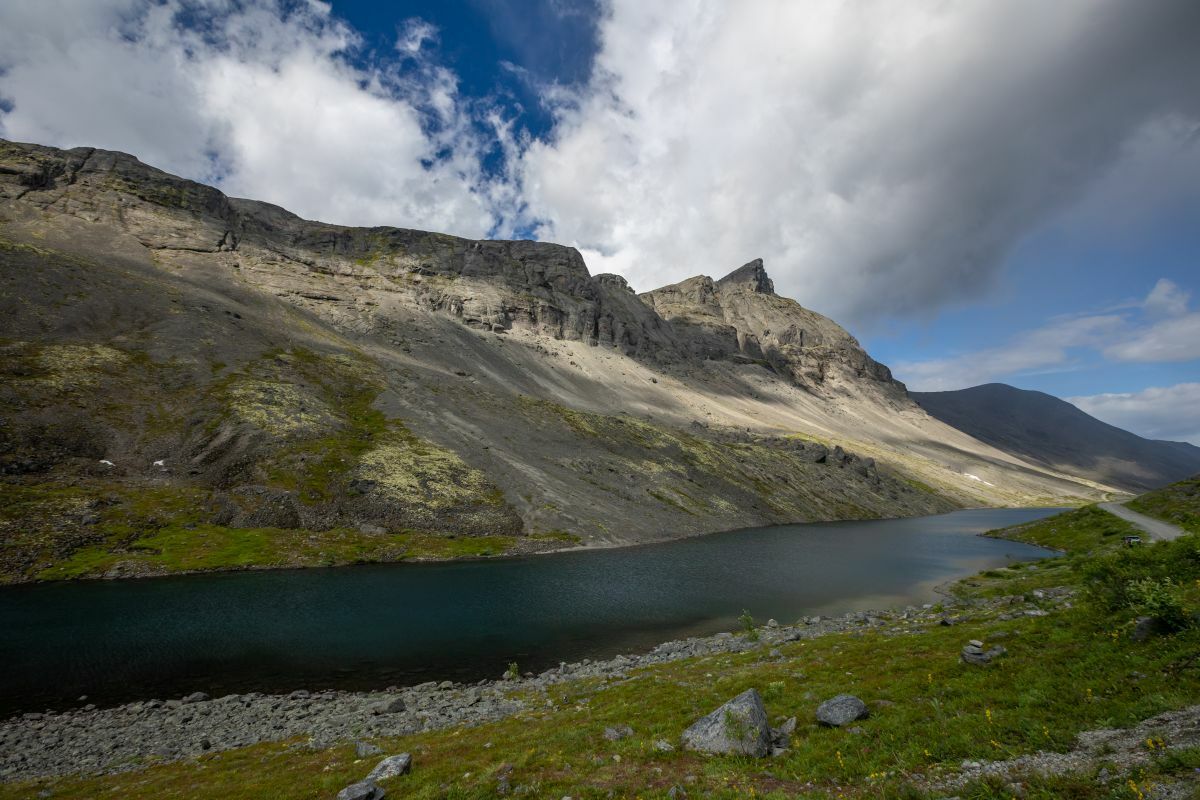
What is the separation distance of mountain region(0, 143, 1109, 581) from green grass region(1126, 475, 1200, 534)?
239 feet

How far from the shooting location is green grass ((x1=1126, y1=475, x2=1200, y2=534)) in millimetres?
73562

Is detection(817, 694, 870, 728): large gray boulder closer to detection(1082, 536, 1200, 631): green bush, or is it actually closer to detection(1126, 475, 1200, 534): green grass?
detection(1082, 536, 1200, 631): green bush

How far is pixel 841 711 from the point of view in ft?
52.3

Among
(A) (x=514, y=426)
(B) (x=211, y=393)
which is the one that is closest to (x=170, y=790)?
(B) (x=211, y=393)

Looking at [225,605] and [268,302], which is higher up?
[268,302]

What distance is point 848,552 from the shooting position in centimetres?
9744

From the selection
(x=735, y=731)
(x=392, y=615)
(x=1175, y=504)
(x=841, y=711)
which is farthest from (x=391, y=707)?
(x=1175, y=504)

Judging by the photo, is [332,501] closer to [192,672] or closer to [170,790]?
[192,672]

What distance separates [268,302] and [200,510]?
102 meters

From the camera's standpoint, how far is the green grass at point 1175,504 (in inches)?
2896

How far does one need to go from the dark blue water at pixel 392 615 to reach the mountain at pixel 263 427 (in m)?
12.4

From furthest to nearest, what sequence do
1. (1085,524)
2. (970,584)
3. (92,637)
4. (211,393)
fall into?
(211,393), (1085,524), (970,584), (92,637)

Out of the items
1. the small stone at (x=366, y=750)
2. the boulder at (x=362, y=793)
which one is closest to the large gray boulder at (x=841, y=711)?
the boulder at (x=362, y=793)

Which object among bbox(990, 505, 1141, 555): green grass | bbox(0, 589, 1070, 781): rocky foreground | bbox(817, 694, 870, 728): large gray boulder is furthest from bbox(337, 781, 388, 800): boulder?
bbox(990, 505, 1141, 555): green grass
